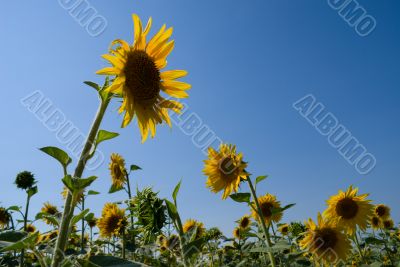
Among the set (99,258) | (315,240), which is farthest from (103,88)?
(315,240)

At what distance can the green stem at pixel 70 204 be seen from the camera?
1485 millimetres

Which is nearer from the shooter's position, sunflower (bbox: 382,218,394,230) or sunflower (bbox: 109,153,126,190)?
sunflower (bbox: 109,153,126,190)

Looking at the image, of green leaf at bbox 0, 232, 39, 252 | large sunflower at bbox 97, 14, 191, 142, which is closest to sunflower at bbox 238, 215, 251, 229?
large sunflower at bbox 97, 14, 191, 142

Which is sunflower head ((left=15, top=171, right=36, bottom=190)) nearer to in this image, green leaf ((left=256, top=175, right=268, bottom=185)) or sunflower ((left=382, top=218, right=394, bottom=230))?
green leaf ((left=256, top=175, right=268, bottom=185))

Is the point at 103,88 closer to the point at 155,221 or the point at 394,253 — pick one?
the point at 155,221

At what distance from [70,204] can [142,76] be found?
1.28m

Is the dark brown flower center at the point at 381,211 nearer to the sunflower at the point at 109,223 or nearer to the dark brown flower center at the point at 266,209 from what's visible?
the dark brown flower center at the point at 266,209

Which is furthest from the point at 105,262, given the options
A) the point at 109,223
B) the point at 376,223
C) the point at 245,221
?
the point at 376,223

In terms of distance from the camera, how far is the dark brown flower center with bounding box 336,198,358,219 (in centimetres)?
598

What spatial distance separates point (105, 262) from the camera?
132cm

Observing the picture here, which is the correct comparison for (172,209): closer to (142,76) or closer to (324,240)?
(142,76)

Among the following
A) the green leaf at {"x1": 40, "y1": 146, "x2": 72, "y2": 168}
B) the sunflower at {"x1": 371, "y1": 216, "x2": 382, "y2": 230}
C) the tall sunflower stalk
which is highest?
the sunflower at {"x1": 371, "y1": 216, "x2": 382, "y2": 230}

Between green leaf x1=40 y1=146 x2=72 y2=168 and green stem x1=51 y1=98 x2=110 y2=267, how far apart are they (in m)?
0.10

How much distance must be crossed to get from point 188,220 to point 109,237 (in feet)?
7.54
